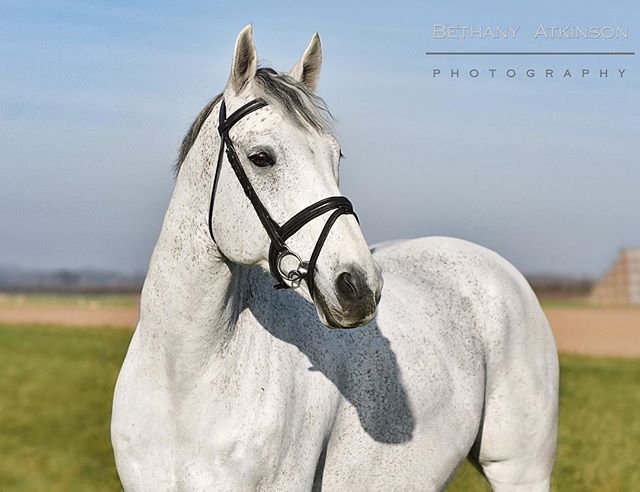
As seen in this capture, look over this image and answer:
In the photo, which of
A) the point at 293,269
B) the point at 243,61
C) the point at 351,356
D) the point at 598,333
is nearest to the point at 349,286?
the point at 293,269

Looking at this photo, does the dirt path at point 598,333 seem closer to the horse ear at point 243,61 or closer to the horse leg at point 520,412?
the horse leg at point 520,412

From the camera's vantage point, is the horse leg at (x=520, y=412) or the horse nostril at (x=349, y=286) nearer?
the horse nostril at (x=349, y=286)

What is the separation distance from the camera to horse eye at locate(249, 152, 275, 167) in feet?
10.9

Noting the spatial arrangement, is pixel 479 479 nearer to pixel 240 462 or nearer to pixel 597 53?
pixel 597 53

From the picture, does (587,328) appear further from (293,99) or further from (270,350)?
(293,99)

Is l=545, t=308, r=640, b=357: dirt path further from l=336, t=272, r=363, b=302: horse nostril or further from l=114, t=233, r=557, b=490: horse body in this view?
l=336, t=272, r=363, b=302: horse nostril

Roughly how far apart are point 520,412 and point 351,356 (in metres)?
1.76

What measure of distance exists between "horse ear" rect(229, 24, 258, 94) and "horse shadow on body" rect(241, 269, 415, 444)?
849mm

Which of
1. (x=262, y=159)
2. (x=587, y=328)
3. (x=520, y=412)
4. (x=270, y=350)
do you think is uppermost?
(x=262, y=159)

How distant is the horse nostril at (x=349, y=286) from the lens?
310cm

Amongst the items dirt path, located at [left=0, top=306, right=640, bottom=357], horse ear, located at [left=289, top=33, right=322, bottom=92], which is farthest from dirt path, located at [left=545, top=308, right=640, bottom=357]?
horse ear, located at [left=289, top=33, right=322, bottom=92]

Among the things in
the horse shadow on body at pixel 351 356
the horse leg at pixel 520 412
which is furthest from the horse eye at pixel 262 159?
the horse leg at pixel 520 412

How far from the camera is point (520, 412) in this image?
5480 mm

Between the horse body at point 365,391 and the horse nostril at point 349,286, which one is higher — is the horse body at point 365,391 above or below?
below
